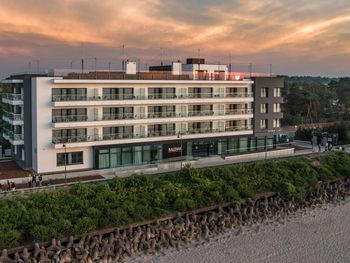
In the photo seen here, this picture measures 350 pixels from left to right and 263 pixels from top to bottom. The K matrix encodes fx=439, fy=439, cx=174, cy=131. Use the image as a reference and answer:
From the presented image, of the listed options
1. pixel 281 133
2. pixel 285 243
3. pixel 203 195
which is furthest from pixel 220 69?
pixel 285 243

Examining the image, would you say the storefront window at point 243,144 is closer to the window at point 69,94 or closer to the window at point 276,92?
the window at point 276,92

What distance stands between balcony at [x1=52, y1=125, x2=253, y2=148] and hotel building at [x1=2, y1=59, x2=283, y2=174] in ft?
0.39

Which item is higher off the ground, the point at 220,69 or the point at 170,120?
the point at 220,69

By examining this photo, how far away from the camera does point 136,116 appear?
180 feet

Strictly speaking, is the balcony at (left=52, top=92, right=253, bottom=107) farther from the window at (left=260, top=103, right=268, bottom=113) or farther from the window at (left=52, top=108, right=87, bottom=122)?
the window at (left=260, top=103, right=268, bottom=113)

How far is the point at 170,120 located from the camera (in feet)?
188

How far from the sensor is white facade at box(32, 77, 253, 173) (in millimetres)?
49562

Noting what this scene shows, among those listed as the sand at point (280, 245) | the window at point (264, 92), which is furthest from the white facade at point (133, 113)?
the sand at point (280, 245)

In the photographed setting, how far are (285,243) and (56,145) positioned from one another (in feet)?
91.4

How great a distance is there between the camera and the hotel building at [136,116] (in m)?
50.2

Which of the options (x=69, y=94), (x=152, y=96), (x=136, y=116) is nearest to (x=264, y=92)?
(x=152, y=96)

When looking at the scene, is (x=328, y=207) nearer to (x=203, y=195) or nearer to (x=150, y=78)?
(x=203, y=195)

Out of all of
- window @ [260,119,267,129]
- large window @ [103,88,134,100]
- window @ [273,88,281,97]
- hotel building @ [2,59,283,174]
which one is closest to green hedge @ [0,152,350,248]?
hotel building @ [2,59,283,174]

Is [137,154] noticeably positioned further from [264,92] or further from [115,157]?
[264,92]
